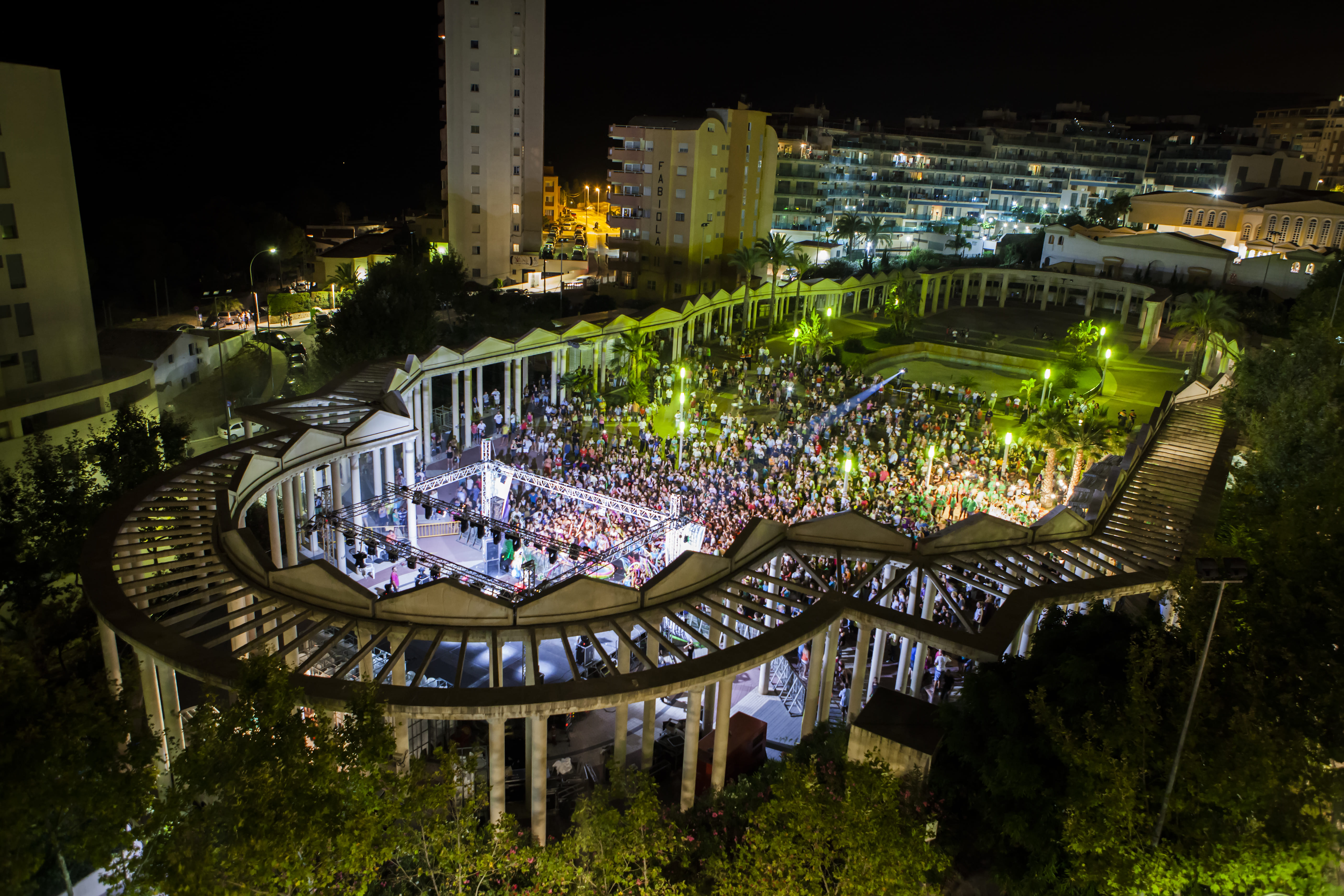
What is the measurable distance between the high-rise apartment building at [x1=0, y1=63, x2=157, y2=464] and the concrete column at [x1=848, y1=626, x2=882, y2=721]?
1037 inches

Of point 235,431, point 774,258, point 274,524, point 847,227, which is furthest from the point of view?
point 847,227

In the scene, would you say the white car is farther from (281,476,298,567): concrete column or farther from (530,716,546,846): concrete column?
(530,716,546,846): concrete column

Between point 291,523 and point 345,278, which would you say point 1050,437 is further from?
point 345,278

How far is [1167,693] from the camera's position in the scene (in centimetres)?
1163

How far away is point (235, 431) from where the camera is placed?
40.0 m

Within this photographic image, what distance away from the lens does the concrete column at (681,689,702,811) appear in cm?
1341

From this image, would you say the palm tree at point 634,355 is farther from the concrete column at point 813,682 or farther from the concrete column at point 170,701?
the concrete column at point 170,701

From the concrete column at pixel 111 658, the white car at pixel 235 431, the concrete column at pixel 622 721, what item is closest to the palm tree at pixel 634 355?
the white car at pixel 235 431

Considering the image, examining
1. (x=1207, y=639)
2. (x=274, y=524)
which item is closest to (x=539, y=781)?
(x=1207, y=639)

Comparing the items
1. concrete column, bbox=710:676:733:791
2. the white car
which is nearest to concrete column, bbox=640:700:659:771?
concrete column, bbox=710:676:733:791

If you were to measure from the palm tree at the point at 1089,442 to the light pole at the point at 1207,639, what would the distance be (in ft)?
69.7

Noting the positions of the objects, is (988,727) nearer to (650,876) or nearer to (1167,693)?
(1167,693)

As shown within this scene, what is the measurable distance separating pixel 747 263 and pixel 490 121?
1042 inches

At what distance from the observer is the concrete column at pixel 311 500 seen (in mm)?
22578
